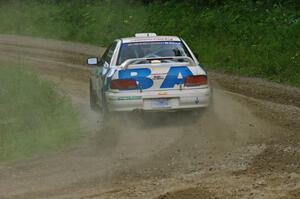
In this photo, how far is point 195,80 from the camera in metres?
11.9

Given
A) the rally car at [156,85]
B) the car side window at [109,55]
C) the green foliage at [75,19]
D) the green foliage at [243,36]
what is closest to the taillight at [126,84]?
the rally car at [156,85]

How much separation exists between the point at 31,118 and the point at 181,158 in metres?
4.58

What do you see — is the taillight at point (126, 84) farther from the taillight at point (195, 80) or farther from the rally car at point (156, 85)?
the taillight at point (195, 80)

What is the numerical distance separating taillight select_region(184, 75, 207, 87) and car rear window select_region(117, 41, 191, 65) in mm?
825

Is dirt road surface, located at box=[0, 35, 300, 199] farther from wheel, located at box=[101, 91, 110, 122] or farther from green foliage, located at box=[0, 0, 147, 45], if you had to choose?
green foliage, located at box=[0, 0, 147, 45]

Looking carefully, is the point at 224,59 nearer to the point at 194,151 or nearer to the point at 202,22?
the point at 202,22

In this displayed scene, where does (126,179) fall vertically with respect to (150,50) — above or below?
below

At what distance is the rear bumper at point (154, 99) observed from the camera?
11766mm

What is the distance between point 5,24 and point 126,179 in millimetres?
29115

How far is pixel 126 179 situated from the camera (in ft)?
27.3

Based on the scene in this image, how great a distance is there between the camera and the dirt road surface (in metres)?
7.73

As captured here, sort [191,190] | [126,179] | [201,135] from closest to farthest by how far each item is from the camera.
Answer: [191,190]
[126,179]
[201,135]

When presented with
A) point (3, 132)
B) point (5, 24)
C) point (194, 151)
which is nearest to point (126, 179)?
point (194, 151)

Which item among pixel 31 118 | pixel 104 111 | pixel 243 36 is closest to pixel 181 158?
pixel 104 111
